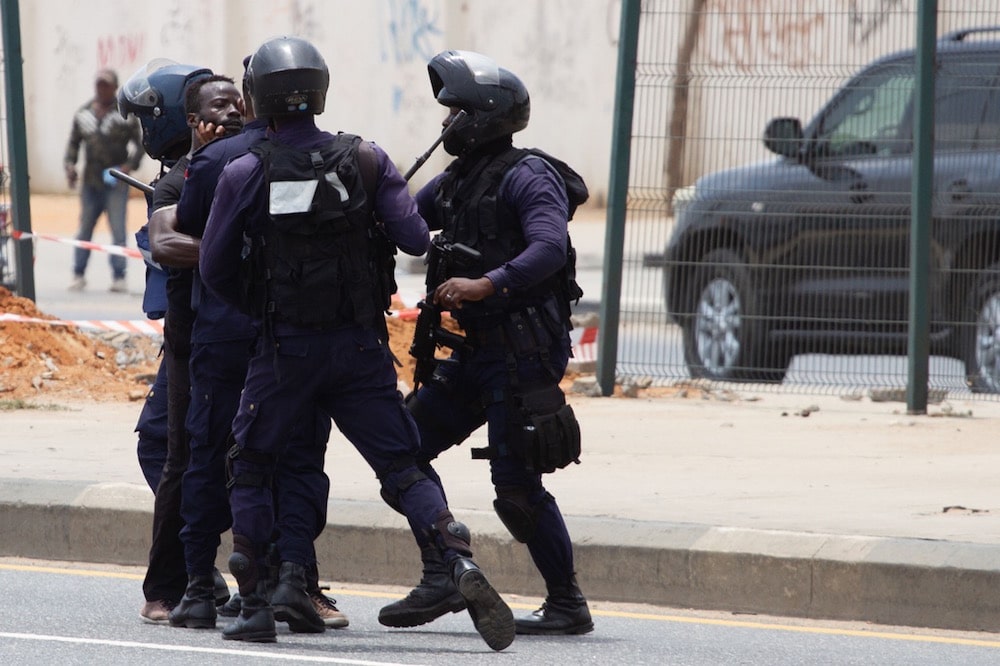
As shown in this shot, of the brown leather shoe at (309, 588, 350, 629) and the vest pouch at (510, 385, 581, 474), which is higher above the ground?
the vest pouch at (510, 385, 581, 474)

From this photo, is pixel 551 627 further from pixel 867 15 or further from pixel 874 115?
pixel 867 15

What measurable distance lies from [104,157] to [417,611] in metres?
12.8

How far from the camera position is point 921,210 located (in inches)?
445

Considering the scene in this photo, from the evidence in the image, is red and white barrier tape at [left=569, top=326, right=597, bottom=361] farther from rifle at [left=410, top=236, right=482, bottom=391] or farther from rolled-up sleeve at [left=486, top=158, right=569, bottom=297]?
rolled-up sleeve at [left=486, top=158, right=569, bottom=297]

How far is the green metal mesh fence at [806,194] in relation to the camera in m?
11.4

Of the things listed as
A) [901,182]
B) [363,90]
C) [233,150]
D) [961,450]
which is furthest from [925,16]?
[363,90]

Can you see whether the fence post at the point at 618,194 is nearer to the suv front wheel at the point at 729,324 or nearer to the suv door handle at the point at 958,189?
the suv front wheel at the point at 729,324

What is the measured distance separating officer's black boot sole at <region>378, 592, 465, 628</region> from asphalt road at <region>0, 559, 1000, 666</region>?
0.08 metres

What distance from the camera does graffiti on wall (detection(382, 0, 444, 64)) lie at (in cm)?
2683

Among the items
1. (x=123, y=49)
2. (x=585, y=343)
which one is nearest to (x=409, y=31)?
(x=123, y=49)

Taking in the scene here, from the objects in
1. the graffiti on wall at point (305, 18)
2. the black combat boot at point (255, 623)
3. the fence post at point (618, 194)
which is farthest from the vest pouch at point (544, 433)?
the graffiti on wall at point (305, 18)

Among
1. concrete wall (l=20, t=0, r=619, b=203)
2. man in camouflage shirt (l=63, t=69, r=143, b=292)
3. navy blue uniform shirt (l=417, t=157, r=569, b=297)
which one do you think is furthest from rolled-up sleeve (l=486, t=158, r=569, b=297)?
concrete wall (l=20, t=0, r=619, b=203)

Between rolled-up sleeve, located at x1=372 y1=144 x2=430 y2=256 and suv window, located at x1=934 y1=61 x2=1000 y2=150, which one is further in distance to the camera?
suv window, located at x1=934 y1=61 x2=1000 y2=150

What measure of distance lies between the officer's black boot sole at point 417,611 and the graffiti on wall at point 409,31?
2068 centimetres
